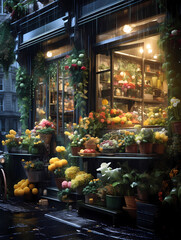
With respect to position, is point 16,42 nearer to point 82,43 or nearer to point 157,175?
point 82,43

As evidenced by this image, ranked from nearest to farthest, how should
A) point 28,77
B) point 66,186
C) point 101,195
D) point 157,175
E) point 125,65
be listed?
point 157,175 → point 101,195 → point 66,186 → point 125,65 → point 28,77

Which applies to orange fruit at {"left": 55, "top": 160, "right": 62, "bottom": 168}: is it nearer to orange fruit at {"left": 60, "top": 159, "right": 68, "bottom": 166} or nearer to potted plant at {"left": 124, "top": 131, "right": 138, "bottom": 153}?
orange fruit at {"left": 60, "top": 159, "right": 68, "bottom": 166}

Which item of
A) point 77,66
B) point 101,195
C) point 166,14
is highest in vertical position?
point 166,14

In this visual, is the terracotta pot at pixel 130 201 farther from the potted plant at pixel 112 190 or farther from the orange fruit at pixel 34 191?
the orange fruit at pixel 34 191

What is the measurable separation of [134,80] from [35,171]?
181 inches

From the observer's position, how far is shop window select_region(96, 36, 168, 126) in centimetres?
1014

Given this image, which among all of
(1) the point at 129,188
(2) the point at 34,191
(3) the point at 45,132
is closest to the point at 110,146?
(1) the point at 129,188

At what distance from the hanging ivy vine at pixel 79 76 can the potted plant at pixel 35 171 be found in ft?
6.71

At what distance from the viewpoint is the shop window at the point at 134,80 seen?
33.3 ft

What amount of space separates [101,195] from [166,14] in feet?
14.5

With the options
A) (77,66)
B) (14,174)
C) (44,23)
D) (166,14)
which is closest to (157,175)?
(166,14)

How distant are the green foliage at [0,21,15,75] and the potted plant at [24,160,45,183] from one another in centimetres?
573

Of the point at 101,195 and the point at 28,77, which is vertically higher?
the point at 28,77

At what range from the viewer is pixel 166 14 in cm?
750
